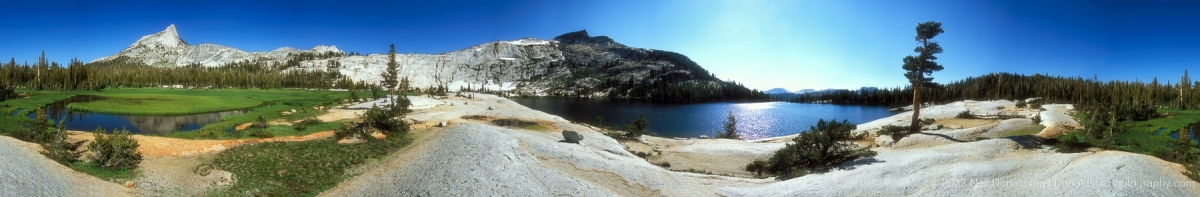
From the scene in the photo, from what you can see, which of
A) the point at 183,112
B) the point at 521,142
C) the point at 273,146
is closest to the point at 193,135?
the point at 273,146

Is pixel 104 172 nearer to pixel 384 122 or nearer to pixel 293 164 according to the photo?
pixel 293 164

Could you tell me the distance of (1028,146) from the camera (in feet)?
85.6

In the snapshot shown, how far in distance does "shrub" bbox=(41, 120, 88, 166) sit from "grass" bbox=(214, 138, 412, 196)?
560cm

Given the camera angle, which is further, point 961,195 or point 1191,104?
point 1191,104

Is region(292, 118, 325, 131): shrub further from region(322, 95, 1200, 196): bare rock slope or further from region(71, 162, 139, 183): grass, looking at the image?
region(71, 162, 139, 183): grass

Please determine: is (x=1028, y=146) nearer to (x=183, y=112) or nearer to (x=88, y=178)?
(x=88, y=178)

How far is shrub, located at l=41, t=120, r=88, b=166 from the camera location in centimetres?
2266

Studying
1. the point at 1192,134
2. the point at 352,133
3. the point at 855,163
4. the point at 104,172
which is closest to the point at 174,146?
the point at 104,172

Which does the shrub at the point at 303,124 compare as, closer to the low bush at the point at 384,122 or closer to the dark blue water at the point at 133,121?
the low bush at the point at 384,122

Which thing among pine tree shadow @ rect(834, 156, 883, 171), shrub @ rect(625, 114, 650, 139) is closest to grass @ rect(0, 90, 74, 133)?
shrub @ rect(625, 114, 650, 139)

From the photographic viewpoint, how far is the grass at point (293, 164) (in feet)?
69.7

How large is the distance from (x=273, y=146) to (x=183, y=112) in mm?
43985

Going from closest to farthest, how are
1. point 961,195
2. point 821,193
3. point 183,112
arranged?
point 961,195
point 821,193
point 183,112

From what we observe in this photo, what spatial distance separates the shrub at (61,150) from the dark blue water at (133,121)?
2017 cm
